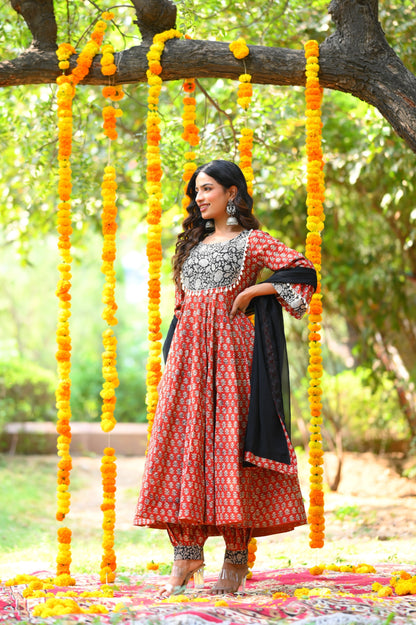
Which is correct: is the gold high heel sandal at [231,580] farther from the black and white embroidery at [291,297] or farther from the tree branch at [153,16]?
the tree branch at [153,16]

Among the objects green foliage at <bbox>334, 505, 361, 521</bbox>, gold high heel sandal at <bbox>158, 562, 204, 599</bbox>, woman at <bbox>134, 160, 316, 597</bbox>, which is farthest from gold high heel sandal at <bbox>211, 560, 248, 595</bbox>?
green foliage at <bbox>334, 505, 361, 521</bbox>

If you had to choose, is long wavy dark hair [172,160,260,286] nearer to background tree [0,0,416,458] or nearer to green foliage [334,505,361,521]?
background tree [0,0,416,458]

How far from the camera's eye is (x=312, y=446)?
3.78 metres

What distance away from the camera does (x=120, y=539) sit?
5945 mm

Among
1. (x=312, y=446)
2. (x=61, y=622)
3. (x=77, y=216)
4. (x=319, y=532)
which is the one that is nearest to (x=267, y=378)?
(x=312, y=446)

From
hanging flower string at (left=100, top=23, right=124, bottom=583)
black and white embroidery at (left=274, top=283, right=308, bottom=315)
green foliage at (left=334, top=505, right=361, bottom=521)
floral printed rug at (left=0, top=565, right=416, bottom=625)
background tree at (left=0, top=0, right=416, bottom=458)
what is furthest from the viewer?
green foliage at (left=334, top=505, right=361, bottom=521)

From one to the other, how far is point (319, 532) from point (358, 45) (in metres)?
2.55

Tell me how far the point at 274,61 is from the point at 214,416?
1.97m

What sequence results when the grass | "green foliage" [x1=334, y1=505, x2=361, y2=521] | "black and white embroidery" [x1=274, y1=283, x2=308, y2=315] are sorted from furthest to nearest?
"green foliage" [x1=334, y1=505, x2=361, y2=521], the grass, "black and white embroidery" [x1=274, y1=283, x2=308, y2=315]

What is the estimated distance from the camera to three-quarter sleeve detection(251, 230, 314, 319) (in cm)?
332

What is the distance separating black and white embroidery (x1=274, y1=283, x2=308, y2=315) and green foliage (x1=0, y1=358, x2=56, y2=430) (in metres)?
6.39

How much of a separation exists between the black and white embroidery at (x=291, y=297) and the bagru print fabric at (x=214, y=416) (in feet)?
0.08

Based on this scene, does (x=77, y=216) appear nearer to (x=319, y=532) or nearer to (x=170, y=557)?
(x=170, y=557)

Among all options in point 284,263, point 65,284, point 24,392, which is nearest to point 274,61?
point 284,263
